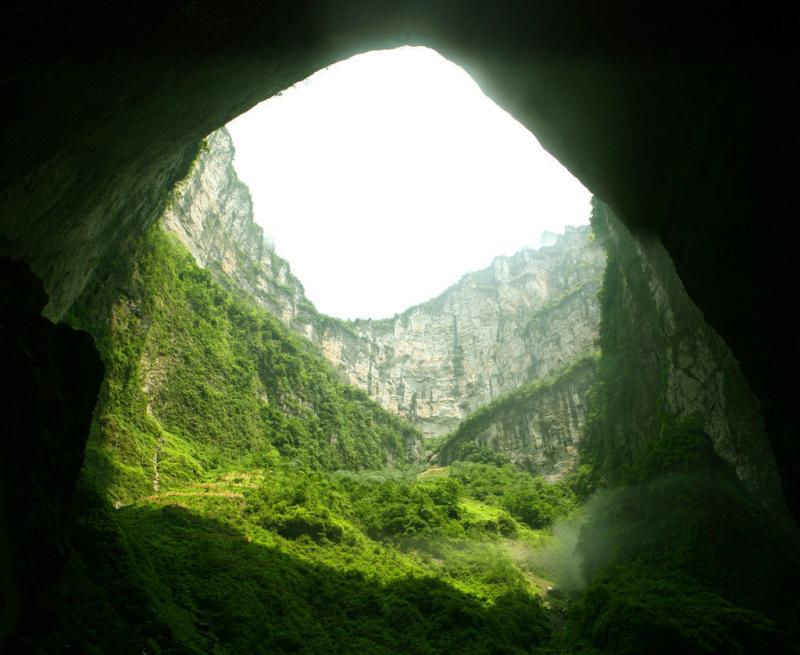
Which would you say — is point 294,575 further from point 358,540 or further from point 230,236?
point 230,236

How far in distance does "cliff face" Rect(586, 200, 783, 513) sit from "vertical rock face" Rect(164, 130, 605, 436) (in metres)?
37.1

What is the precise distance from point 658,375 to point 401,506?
14571mm

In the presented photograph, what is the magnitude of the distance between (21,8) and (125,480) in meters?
17.2

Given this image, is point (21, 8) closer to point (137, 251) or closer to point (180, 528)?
point (180, 528)

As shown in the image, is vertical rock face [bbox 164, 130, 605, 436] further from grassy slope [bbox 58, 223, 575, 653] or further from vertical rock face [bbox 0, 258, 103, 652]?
vertical rock face [bbox 0, 258, 103, 652]

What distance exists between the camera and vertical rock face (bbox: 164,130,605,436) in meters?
55.5

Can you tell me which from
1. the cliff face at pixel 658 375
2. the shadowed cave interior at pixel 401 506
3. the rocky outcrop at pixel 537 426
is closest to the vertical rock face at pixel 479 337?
the rocky outcrop at pixel 537 426

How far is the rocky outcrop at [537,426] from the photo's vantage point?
4916 centimetres

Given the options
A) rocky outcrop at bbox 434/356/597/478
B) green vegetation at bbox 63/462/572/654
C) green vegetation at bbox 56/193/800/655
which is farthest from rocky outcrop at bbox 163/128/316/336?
green vegetation at bbox 63/462/572/654

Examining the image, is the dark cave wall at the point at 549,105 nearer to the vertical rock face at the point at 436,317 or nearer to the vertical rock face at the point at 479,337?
the vertical rock face at the point at 436,317

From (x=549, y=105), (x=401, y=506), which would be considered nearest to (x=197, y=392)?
(x=401, y=506)

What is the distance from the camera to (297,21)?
29.7 feet

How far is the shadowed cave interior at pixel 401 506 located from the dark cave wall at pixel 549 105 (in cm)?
6

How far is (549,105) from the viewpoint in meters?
10.8
